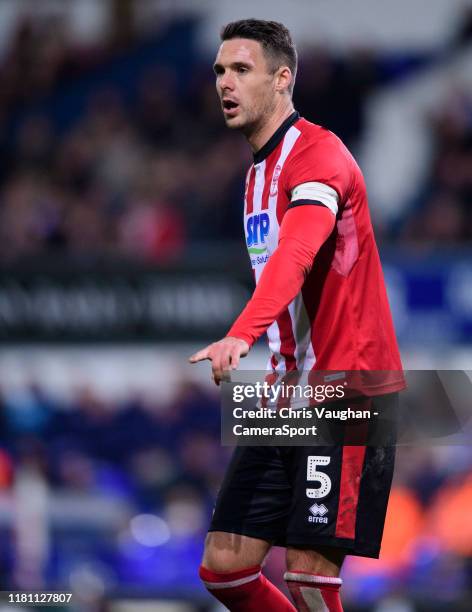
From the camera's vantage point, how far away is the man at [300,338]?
3727 millimetres

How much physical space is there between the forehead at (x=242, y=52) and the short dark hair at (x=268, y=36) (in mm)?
18

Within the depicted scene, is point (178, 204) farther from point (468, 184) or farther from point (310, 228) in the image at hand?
point (310, 228)

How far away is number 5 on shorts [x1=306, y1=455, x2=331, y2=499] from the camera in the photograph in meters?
3.75

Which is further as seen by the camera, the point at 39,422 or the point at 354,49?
the point at 354,49

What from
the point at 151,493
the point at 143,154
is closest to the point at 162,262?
the point at 151,493

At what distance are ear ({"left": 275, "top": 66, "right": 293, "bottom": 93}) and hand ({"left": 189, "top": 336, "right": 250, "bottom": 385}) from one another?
3.37 feet

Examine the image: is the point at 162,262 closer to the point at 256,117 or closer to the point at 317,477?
the point at 256,117

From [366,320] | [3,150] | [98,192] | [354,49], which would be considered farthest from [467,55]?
[366,320]

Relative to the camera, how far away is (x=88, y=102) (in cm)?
1145

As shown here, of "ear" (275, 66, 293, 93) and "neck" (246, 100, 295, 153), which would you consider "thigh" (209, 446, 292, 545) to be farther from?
"ear" (275, 66, 293, 93)

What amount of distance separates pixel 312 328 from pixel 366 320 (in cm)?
16

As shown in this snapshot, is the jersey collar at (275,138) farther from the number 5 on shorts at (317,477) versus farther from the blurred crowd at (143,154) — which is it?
the blurred crowd at (143,154)

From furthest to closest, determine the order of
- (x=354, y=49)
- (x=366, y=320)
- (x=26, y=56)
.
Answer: (x=26, y=56) < (x=354, y=49) < (x=366, y=320)

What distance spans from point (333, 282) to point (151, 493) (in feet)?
17.9
